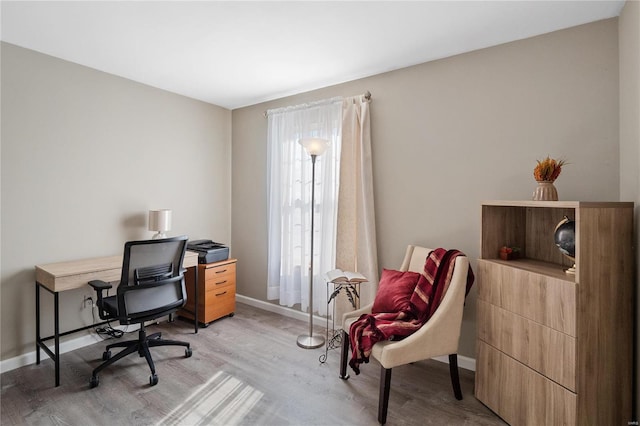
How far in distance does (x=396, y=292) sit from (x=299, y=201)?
1.60m

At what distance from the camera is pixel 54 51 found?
8.77 ft

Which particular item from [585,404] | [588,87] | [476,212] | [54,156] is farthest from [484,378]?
[54,156]

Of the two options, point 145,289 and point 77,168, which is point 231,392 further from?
point 77,168

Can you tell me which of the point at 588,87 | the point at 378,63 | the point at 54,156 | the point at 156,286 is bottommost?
the point at 156,286

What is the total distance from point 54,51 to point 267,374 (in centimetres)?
318

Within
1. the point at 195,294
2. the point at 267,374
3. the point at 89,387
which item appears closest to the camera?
the point at 89,387

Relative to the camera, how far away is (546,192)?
195 cm

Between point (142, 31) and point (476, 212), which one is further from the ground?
point (142, 31)

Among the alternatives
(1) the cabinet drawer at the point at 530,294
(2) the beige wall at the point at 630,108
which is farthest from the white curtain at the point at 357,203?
(2) the beige wall at the point at 630,108

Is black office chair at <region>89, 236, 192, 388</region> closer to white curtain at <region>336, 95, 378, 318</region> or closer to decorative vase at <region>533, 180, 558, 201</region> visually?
white curtain at <region>336, 95, 378, 318</region>

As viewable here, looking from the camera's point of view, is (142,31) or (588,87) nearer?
(588,87)

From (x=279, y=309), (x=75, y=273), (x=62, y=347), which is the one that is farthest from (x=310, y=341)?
(x=62, y=347)

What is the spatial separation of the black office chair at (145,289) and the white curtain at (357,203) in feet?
4.90

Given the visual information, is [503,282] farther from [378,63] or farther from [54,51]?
[54,51]
